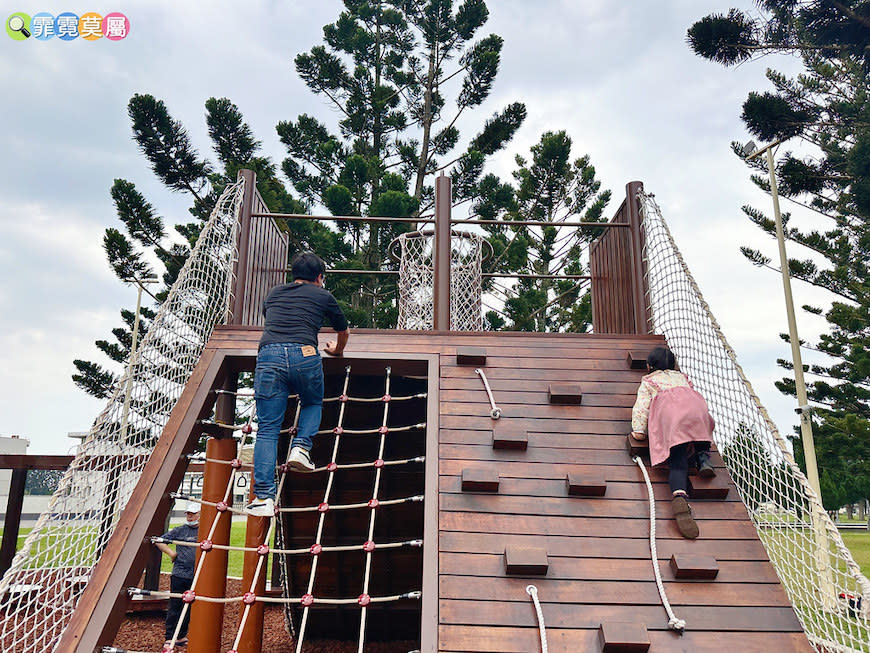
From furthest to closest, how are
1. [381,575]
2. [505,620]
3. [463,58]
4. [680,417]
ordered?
[463,58]
[381,575]
[680,417]
[505,620]

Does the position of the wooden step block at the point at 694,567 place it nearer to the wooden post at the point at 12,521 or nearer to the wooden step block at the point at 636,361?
the wooden step block at the point at 636,361

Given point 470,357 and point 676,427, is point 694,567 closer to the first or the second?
point 676,427

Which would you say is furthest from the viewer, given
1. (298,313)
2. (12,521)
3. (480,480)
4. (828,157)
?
(828,157)

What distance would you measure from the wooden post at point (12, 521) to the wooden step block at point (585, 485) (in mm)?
4583

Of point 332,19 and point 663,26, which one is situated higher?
point 332,19

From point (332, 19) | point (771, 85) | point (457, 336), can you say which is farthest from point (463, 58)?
point (457, 336)

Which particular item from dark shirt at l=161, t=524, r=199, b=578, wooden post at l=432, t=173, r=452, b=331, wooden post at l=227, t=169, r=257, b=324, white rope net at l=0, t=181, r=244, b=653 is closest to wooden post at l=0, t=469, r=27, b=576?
dark shirt at l=161, t=524, r=199, b=578

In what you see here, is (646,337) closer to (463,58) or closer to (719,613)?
(719,613)

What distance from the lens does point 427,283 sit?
7406mm

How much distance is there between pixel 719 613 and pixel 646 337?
5.90 ft

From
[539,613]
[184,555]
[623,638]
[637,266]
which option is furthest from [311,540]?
[637,266]

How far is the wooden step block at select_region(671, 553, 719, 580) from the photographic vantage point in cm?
241

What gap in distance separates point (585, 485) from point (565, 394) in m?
0.63

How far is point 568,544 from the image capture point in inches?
101
